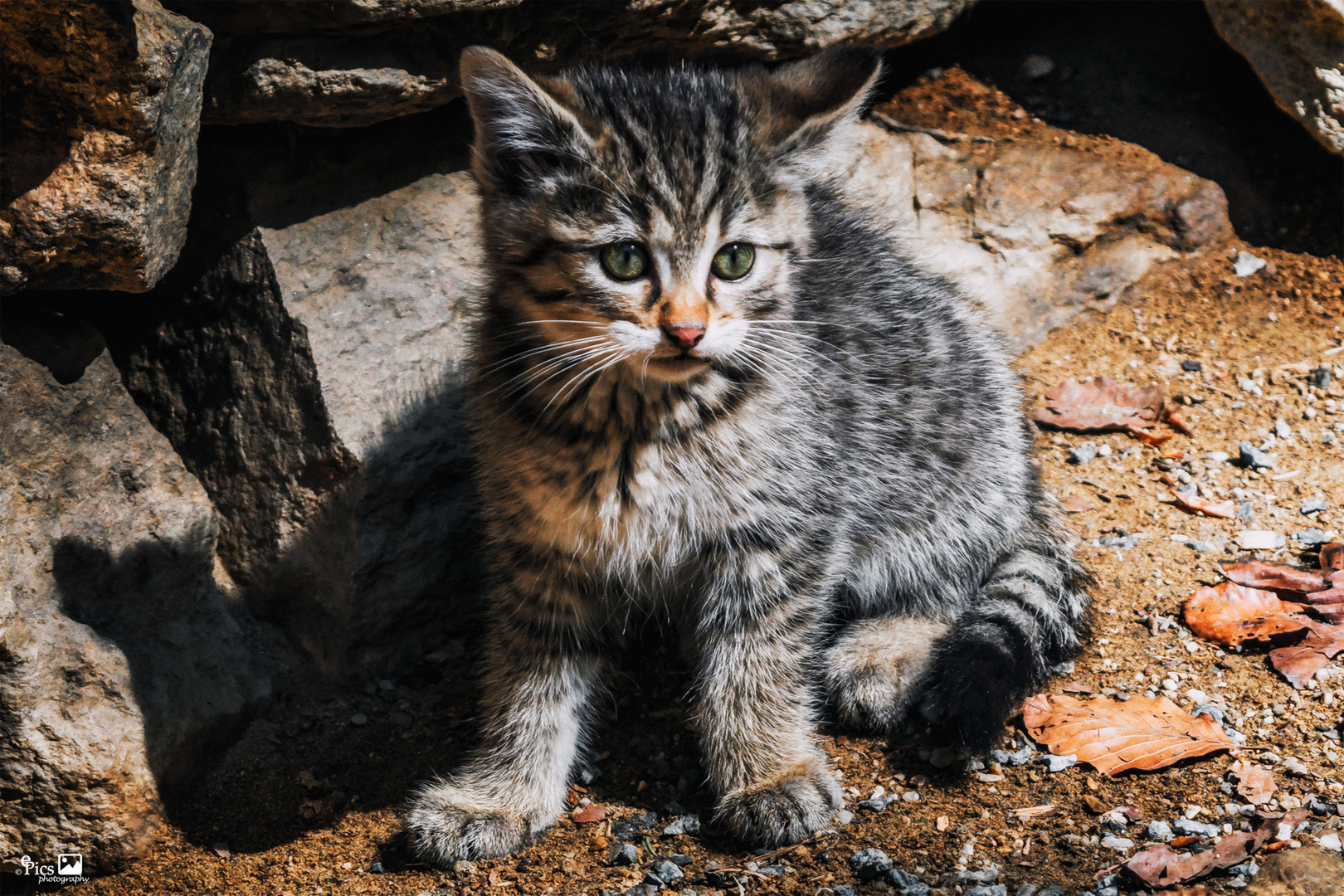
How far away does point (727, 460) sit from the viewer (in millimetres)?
2656

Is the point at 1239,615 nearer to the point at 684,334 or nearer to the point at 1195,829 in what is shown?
the point at 1195,829

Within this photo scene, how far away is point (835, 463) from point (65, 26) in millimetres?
2113

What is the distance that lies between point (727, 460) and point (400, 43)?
4.99 feet

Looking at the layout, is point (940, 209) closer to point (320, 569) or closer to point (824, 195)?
point (824, 195)

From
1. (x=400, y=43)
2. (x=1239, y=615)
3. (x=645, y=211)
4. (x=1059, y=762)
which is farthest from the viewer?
(x=1239, y=615)

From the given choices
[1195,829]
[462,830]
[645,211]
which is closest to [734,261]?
[645,211]

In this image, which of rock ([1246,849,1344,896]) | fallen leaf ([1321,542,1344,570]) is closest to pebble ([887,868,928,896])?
rock ([1246,849,1344,896])

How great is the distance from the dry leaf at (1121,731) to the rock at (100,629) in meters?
2.29

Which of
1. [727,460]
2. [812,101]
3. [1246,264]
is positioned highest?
[812,101]

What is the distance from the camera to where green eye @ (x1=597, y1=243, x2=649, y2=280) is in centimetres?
234

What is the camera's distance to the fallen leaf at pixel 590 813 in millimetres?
2888

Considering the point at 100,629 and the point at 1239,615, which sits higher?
the point at 100,629

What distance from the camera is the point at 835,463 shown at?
9.45ft

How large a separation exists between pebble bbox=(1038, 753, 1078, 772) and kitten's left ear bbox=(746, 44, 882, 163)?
168cm
